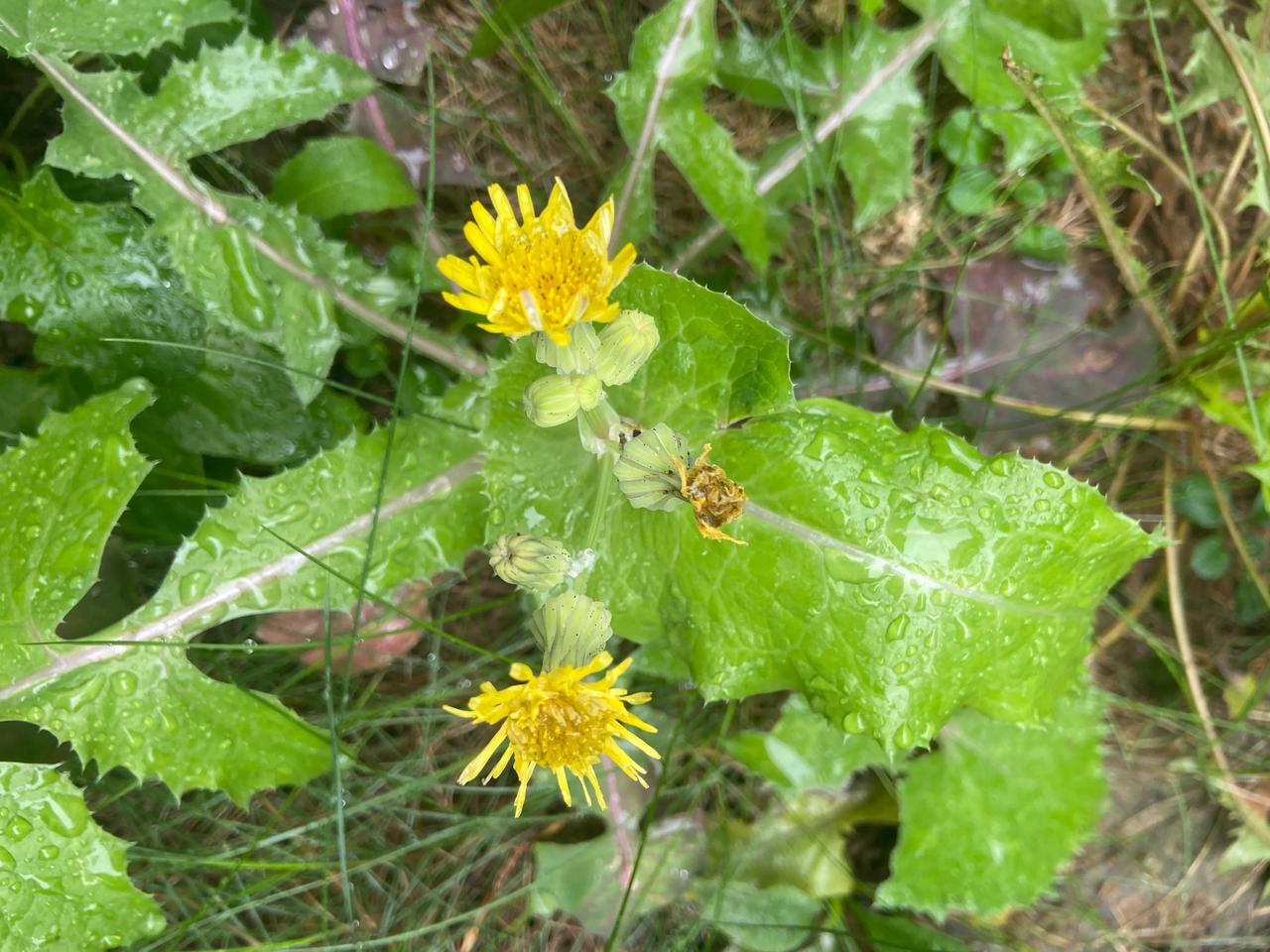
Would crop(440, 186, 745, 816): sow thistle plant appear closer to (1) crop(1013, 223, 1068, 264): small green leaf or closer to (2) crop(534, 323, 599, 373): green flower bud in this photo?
(2) crop(534, 323, 599, 373): green flower bud

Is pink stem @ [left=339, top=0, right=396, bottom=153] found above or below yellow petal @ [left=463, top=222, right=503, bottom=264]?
above

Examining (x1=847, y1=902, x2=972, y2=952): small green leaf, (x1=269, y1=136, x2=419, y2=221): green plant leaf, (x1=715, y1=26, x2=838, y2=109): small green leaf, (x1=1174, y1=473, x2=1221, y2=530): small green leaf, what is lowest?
(x1=847, y1=902, x2=972, y2=952): small green leaf

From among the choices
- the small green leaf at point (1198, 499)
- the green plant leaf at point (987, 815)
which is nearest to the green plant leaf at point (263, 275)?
the green plant leaf at point (987, 815)

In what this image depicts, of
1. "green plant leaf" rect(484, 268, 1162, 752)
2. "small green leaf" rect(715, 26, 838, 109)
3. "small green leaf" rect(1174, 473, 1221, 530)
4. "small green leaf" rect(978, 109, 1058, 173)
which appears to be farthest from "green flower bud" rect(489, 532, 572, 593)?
"small green leaf" rect(1174, 473, 1221, 530)

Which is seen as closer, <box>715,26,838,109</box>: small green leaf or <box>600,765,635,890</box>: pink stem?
<box>715,26,838,109</box>: small green leaf

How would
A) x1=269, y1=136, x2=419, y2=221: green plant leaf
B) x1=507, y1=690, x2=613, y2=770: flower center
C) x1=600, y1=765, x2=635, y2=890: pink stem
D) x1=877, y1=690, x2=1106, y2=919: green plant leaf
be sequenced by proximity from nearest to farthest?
x1=507, y1=690, x2=613, y2=770: flower center, x1=269, y1=136, x2=419, y2=221: green plant leaf, x1=877, y1=690, x2=1106, y2=919: green plant leaf, x1=600, y1=765, x2=635, y2=890: pink stem

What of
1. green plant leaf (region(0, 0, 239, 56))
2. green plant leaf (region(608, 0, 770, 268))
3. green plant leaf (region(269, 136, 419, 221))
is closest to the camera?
green plant leaf (region(0, 0, 239, 56))

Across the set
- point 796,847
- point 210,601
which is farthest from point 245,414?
point 796,847

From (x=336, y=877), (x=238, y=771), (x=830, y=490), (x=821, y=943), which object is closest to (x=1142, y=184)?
(x=830, y=490)
